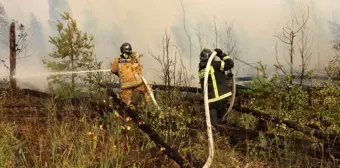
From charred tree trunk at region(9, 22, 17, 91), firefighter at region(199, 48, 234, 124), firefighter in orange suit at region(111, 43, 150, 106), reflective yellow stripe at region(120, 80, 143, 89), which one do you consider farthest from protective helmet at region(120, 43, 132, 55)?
charred tree trunk at region(9, 22, 17, 91)

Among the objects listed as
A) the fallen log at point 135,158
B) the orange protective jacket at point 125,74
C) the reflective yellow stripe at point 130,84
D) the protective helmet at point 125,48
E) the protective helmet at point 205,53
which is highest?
the protective helmet at point 125,48

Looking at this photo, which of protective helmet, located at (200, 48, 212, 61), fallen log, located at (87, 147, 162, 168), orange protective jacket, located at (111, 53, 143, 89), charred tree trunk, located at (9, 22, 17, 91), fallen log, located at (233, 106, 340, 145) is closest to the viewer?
fallen log, located at (87, 147, 162, 168)

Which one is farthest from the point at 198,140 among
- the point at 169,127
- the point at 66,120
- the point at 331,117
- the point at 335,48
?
the point at 335,48

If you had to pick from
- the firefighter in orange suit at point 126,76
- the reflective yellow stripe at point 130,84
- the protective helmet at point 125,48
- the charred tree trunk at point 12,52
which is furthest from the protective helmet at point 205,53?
the charred tree trunk at point 12,52

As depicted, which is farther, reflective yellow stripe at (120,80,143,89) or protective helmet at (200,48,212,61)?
reflective yellow stripe at (120,80,143,89)

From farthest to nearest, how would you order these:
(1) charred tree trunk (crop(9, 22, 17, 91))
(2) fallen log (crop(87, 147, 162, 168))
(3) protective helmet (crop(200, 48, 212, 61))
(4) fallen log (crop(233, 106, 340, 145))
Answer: (1) charred tree trunk (crop(9, 22, 17, 91))
(3) protective helmet (crop(200, 48, 212, 61))
(4) fallen log (crop(233, 106, 340, 145))
(2) fallen log (crop(87, 147, 162, 168))

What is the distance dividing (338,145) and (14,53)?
13.8 m

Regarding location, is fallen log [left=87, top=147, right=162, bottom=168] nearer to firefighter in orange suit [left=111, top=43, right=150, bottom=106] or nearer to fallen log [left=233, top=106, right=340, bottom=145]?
fallen log [left=233, top=106, right=340, bottom=145]

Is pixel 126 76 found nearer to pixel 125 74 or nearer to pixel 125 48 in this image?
pixel 125 74

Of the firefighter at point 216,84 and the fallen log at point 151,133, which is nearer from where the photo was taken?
the fallen log at point 151,133

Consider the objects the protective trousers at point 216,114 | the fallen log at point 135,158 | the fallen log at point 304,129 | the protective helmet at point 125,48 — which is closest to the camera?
the fallen log at point 135,158

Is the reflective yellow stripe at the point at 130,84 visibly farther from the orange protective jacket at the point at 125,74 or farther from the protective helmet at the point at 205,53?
the protective helmet at the point at 205,53

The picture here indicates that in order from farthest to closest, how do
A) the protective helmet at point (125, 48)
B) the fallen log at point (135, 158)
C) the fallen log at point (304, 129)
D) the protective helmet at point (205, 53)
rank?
the protective helmet at point (125, 48)
the protective helmet at point (205, 53)
the fallen log at point (304, 129)
the fallen log at point (135, 158)

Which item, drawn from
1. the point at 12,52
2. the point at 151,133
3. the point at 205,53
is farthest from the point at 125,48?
the point at 12,52
